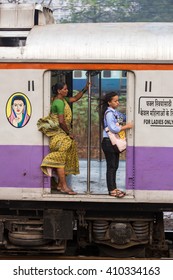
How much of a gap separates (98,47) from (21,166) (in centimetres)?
179

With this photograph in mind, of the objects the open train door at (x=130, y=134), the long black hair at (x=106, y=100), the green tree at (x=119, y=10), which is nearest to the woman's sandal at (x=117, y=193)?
the open train door at (x=130, y=134)

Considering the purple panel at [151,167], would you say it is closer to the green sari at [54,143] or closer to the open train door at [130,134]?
the open train door at [130,134]

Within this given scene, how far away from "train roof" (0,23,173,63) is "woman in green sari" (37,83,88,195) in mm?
423

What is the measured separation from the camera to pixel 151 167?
7121 mm

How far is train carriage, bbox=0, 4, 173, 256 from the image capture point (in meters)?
7.07

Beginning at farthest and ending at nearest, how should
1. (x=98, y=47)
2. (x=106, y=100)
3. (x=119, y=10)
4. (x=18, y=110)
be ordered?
(x=119, y=10), (x=106, y=100), (x=18, y=110), (x=98, y=47)

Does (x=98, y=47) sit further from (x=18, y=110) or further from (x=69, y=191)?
(x=69, y=191)

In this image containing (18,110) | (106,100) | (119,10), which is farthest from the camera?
(119,10)

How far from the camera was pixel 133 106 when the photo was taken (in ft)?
23.4

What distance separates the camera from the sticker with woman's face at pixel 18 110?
23.6ft

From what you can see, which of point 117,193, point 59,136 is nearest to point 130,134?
point 117,193

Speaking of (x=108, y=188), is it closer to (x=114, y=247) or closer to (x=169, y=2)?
(x=114, y=247)

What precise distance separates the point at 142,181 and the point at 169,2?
78.8 ft

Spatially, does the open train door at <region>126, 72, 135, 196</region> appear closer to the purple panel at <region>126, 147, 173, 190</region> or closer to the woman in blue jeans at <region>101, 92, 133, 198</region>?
the purple panel at <region>126, 147, 173, 190</region>
